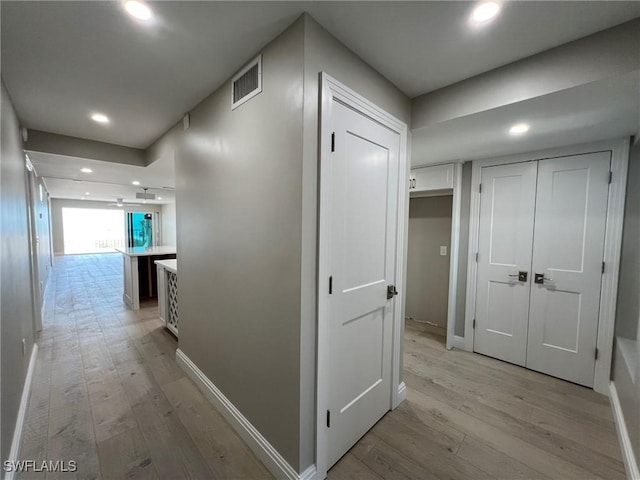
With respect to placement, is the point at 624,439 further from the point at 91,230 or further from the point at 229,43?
the point at 91,230

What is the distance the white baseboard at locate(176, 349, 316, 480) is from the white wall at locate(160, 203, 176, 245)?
9875mm

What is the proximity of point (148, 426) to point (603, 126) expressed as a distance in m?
4.05

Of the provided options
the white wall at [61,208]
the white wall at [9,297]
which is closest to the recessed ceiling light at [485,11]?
the white wall at [9,297]

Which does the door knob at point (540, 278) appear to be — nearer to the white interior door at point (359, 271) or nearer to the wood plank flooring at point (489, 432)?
the wood plank flooring at point (489, 432)

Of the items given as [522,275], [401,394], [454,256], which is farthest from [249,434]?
[522,275]

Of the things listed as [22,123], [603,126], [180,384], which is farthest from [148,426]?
[603,126]

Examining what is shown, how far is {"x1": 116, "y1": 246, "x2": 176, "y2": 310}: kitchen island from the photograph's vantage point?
4.39m

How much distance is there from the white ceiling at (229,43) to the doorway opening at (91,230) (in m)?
11.6

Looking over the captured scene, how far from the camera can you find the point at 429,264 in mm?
3838

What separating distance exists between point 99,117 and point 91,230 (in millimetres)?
12280

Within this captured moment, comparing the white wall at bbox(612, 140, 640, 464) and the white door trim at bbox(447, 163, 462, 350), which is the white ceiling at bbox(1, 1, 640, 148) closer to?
the white door trim at bbox(447, 163, 462, 350)

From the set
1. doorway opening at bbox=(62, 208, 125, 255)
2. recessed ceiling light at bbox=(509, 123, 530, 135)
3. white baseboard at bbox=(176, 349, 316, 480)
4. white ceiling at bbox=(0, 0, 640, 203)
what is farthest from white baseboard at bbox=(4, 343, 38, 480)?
doorway opening at bbox=(62, 208, 125, 255)

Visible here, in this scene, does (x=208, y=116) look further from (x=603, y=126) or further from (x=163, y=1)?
(x=603, y=126)

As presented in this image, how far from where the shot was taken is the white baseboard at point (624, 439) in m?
1.47
